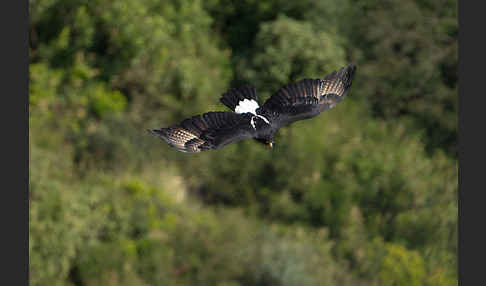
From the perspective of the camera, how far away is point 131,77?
20.8 metres

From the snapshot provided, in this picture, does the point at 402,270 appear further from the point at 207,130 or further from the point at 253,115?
the point at 207,130

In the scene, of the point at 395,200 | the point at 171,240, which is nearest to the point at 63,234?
the point at 171,240

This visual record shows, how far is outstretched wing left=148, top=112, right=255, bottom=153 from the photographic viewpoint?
8484mm

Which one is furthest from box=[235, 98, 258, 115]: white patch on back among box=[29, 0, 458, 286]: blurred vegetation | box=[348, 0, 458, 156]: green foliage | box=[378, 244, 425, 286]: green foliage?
box=[348, 0, 458, 156]: green foliage

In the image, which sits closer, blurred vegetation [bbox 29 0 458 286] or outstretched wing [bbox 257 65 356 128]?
outstretched wing [bbox 257 65 356 128]

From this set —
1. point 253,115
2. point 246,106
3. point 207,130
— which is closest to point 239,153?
point 246,106

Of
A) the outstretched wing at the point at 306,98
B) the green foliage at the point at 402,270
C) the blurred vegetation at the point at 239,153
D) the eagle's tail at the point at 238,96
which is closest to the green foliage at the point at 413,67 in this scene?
the blurred vegetation at the point at 239,153

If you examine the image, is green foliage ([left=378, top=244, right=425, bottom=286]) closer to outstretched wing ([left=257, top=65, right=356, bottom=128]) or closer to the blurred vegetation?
the blurred vegetation

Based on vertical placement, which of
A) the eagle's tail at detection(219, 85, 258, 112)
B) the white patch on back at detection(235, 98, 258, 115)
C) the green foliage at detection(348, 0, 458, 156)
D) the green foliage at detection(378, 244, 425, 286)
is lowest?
the green foliage at detection(378, 244, 425, 286)

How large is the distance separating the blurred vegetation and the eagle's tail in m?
7.65

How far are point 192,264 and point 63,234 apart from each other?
2.55 meters

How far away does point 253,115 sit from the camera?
9039 mm

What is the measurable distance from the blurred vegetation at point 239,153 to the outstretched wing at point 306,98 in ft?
25.4

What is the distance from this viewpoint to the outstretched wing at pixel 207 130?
8.48m
